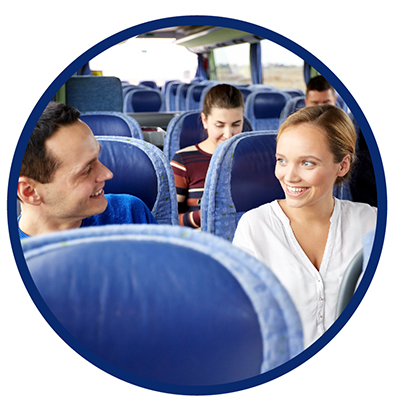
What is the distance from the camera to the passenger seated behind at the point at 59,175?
3.27 ft

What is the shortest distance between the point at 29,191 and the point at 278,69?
5.10m

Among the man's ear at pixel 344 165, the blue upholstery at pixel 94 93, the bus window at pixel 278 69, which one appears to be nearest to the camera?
the man's ear at pixel 344 165

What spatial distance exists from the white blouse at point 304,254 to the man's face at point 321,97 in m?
0.49

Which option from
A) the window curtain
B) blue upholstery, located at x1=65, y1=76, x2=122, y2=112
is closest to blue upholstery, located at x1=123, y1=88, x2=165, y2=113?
the window curtain

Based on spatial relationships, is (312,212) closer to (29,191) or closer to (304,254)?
(304,254)

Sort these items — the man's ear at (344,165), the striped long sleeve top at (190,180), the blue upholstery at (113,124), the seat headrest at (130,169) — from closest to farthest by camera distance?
the man's ear at (344,165)
the seat headrest at (130,169)
the striped long sleeve top at (190,180)
the blue upholstery at (113,124)

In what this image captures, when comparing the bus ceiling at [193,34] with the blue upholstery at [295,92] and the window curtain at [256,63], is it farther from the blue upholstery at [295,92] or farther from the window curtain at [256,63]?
the window curtain at [256,63]

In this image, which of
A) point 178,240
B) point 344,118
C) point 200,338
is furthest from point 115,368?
point 344,118

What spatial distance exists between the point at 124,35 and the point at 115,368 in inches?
30.8

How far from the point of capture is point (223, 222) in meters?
1.35

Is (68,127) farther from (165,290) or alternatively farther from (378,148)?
(378,148)

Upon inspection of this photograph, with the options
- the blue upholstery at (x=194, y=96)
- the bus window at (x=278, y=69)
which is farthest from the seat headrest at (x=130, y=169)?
the blue upholstery at (x=194, y=96)

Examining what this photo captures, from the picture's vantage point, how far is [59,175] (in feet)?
3.26

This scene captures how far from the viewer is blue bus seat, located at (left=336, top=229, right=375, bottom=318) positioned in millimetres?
1148
